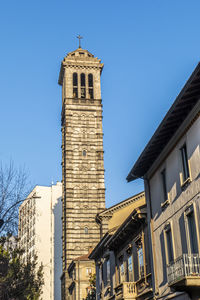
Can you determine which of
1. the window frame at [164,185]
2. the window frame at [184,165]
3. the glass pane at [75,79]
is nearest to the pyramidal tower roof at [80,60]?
the glass pane at [75,79]

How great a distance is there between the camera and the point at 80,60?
8406 cm

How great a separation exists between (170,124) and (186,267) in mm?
5910

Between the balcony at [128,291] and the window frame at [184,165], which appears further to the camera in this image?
the balcony at [128,291]

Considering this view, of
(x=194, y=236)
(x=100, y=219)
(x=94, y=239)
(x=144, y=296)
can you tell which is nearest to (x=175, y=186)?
(x=194, y=236)

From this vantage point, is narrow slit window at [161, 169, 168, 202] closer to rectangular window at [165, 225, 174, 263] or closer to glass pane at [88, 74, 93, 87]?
rectangular window at [165, 225, 174, 263]

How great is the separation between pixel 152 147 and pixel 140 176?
3.80 m

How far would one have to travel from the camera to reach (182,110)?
1847 cm

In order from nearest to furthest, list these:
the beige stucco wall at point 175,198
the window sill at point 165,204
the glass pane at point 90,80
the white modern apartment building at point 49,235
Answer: the beige stucco wall at point 175,198 → the window sill at point 165,204 → the glass pane at point 90,80 → the white modern apartment building at point 49,235

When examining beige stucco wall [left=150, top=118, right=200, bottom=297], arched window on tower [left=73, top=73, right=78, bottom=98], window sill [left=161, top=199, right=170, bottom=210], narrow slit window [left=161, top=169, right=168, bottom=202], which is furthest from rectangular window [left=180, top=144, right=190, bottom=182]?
arched window on tower [left=73, top=73, right=78, bottom=98]

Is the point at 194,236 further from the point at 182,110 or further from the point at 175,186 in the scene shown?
the point at 182,110

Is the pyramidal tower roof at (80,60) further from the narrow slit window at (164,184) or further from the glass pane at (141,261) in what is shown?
the narrow slit window at (164,184)

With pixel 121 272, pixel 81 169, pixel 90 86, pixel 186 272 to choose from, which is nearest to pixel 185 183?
pixel 186 272

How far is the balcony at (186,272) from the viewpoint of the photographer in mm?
16016

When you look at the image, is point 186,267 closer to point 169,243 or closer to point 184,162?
point 169,243
